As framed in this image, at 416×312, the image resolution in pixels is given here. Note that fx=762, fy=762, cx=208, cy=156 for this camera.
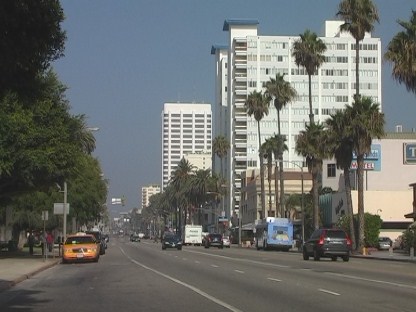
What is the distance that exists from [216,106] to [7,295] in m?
175

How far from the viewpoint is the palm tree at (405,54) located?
1880 inches

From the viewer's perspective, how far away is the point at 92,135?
7488 centimetres

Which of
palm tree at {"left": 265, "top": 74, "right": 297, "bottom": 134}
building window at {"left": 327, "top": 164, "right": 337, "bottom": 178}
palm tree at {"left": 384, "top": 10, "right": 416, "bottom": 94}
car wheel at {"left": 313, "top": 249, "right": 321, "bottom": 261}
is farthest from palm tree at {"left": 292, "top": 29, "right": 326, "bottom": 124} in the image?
building window at {"left": 327, "top": 164, "right": 337, "bottom": 178}

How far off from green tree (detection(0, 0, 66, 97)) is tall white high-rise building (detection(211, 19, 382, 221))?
14886cm

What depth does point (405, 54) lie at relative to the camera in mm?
48000

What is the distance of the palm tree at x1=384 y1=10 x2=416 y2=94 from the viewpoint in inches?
1880

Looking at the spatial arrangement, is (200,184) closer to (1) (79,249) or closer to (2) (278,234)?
(2) (278,234)

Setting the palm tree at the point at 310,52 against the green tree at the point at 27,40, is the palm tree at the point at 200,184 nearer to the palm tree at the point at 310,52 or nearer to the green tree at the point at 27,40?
the palm tree at the point at 310,52

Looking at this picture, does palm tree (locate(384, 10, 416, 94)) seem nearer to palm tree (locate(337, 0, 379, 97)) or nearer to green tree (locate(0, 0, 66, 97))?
palm tree (locate(337, 0, 379, 97))

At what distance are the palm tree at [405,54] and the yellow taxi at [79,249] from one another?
21753 mm

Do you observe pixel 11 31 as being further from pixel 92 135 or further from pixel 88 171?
pixel 92 135

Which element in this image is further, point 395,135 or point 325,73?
point 325,73

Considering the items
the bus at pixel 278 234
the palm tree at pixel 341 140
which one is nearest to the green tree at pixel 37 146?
the palm tree at pixel 341 140

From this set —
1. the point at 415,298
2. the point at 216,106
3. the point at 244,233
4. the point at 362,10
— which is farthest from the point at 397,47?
the point at 216,106
